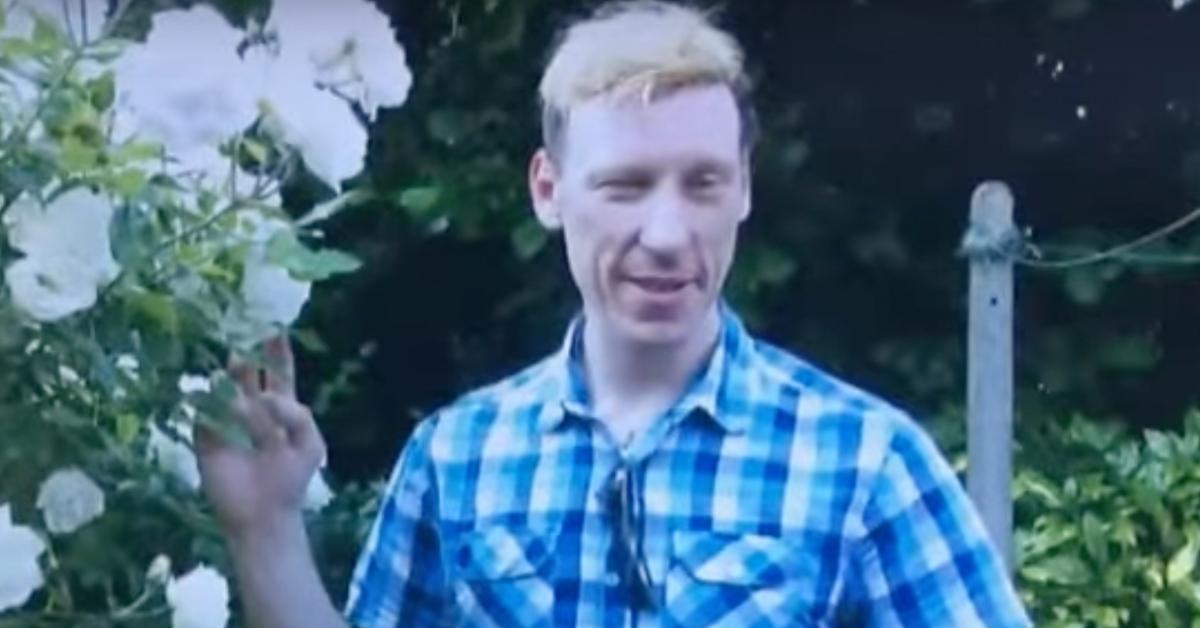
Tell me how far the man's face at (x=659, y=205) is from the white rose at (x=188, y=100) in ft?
0.88

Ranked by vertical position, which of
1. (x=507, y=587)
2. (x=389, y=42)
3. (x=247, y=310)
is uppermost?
(x=389, y=42)

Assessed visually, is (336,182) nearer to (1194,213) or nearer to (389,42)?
(389,42)

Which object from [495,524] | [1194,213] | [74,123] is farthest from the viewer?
[1194,213]

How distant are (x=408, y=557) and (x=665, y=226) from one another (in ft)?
1.32

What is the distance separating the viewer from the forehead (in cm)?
253

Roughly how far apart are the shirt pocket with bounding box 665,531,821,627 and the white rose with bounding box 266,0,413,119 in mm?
432

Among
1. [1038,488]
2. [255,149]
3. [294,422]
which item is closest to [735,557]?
[294,422]

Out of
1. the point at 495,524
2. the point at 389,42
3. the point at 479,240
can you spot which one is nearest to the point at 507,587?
the point at 495,524

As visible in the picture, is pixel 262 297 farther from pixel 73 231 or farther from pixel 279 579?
pixel 279 579

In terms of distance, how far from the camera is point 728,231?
2557 mm

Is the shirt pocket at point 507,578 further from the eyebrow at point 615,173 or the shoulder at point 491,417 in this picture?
the eyebrow at point 615,173

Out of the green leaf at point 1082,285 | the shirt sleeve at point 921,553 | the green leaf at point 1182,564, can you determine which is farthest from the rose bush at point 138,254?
the green leaf at point 1082,285

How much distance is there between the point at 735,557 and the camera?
2543 millimetres

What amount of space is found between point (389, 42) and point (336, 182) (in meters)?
0.14
